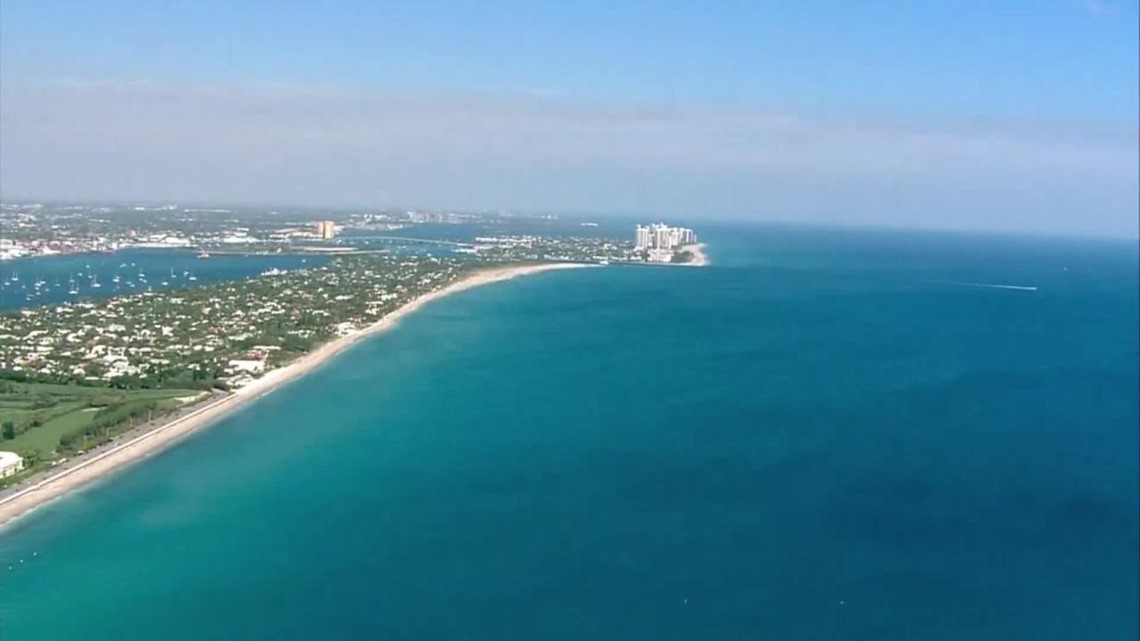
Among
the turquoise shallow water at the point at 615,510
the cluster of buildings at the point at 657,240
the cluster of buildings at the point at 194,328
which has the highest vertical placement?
the cluster of buildings at the point at 657,240

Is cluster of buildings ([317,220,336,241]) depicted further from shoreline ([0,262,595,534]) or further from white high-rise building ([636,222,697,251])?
shoreline ([0,262,595,534])

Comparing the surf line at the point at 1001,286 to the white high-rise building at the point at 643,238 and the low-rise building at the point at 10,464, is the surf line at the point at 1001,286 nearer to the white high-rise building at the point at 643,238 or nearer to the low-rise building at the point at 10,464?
the white high-rise building at the point at 643,238

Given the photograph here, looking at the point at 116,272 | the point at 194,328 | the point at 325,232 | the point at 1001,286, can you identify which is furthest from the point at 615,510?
the point at 325,232

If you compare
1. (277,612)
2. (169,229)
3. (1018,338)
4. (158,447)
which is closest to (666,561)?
(277,612)

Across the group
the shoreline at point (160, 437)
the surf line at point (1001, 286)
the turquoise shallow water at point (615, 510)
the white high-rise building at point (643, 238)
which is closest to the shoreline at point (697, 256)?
the white high-rise building at point (643, 238)

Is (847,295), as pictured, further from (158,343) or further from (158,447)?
(158,447)

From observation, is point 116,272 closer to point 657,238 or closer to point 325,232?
point 325,232
